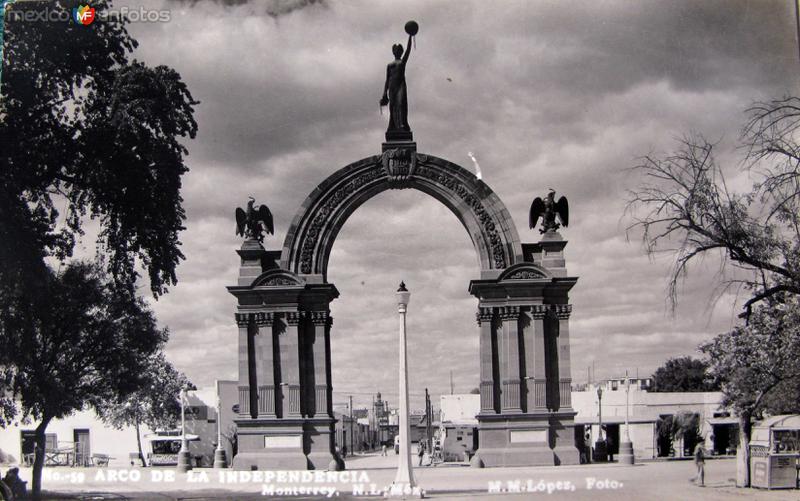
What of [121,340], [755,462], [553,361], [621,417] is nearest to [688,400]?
[621,417]

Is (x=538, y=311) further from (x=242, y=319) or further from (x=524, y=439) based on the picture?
(x=242, y=319)

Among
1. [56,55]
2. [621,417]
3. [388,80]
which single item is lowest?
[621,417]

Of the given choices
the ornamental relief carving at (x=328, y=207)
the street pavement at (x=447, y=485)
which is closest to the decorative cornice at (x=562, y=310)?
the street pavement at (x=447, y=485)

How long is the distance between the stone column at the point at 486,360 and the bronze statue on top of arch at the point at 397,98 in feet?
19.7

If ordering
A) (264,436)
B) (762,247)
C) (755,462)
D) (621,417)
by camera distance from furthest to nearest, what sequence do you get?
(621,417), (264,436), (755,462), (762,247)

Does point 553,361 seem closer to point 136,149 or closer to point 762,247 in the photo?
point 762,247

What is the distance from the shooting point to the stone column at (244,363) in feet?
88.9

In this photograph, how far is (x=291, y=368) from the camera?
2703 centimetres

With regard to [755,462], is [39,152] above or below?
above

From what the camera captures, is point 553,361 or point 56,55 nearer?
point 56,55

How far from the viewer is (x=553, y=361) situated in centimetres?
2744

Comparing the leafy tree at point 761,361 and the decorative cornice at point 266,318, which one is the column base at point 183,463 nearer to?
the decorative cornice at point 266,318

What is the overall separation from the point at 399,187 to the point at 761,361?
38.8 ft

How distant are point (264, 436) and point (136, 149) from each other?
36.3 ft
